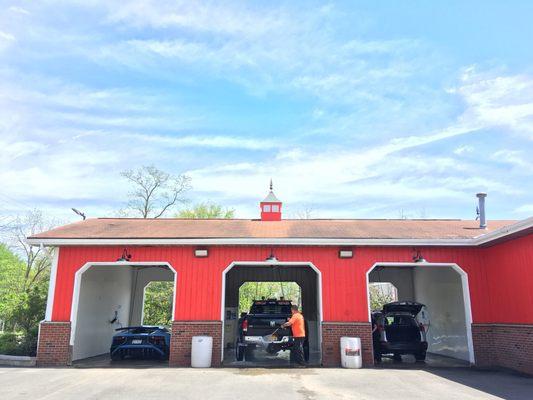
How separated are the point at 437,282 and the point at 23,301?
1330 centimetres

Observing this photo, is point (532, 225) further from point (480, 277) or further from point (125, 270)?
point (125, 270)

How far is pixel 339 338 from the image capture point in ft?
35.8

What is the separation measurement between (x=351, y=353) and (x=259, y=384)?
3.29 metres

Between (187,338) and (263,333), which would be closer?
(263,333)

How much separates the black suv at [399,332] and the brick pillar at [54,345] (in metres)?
8.22

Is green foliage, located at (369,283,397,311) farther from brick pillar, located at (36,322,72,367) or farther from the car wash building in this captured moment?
brick pillar, located at (36,322,72,367)

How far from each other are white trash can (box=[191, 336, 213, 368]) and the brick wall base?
22.6ft

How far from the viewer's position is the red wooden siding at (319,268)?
36.5 feet

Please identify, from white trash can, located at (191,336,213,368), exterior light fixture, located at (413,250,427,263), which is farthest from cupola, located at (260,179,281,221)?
white trash can, located at (191,336,213,368)

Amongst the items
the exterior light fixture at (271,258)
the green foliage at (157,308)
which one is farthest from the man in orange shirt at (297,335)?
the green foliage at (157,308)

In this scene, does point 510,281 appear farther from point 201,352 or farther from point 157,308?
point 157,308

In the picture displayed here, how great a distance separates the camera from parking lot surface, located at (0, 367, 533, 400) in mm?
7098

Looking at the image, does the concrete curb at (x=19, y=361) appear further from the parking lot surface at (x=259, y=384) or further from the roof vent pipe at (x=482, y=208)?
the roof vent pipe at (x=482, y=208)

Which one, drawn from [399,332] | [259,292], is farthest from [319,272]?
[259,292]
